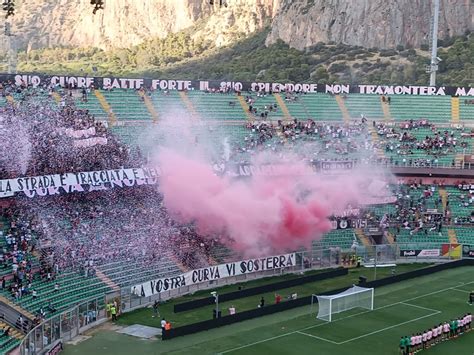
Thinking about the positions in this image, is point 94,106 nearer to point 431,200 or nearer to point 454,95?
point 431,200

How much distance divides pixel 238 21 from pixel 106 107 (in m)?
85.3

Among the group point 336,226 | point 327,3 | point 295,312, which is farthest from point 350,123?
point 327,3

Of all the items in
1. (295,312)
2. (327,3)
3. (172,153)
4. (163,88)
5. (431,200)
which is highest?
(327,3)

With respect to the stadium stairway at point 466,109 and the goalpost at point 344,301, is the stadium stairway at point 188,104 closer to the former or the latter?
the goalpost at point 344,301

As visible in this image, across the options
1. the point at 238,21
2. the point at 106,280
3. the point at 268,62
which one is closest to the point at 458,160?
the point at 106,280

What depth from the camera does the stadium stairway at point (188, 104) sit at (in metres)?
56.1

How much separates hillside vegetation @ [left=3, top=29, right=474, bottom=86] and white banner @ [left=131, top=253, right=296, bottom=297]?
165 feet

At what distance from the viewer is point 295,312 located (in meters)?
38.6

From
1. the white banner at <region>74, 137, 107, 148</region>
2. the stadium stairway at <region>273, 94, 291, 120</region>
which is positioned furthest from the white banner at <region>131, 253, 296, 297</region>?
the stadium stairway at <region>273, 94, 291, 120</region>

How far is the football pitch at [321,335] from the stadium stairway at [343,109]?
21.5m

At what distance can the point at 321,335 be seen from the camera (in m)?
34.7

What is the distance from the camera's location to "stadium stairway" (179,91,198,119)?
184 ft

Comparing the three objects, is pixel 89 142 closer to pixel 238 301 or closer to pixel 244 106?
pixel 238 301

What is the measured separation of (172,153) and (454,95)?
26.6 meters
